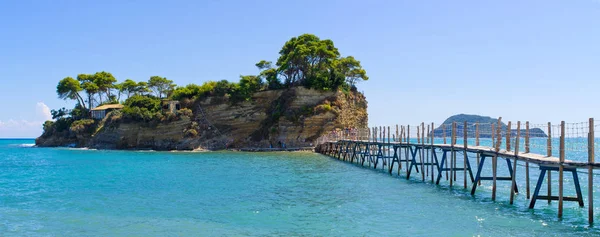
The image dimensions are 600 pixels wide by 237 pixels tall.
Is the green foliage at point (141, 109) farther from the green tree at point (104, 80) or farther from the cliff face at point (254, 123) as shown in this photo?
the green tree at point (104, 80)

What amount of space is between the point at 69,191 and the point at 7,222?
885 centimetres

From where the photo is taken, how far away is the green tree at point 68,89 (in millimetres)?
90000

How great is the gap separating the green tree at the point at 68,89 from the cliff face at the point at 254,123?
16417 millimetres

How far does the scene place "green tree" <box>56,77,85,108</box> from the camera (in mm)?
90000

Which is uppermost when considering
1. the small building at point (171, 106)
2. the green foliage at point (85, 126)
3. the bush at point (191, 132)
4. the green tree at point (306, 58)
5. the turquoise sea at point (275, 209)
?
the green tree at point (306, 58)

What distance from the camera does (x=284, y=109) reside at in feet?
221

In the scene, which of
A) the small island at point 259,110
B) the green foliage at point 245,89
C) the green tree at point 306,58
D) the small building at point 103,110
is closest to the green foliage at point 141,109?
the small island at point 259,110

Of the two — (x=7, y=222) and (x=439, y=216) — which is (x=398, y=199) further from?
(x=7, y=222)

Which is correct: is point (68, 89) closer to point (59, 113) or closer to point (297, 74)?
point (59, 113)

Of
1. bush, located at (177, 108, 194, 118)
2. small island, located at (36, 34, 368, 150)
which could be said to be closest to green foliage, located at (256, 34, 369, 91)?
small island, located at (36, 34, 368, 150)

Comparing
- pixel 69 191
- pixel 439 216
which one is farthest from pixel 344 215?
pixel 69 191

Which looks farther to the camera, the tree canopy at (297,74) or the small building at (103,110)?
the small building at (103,110)

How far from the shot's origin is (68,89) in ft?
296

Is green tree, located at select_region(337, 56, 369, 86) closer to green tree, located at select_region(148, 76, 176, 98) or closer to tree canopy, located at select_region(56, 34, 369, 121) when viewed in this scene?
tree canopy, located at select_region(56, 34, 369, 121)
